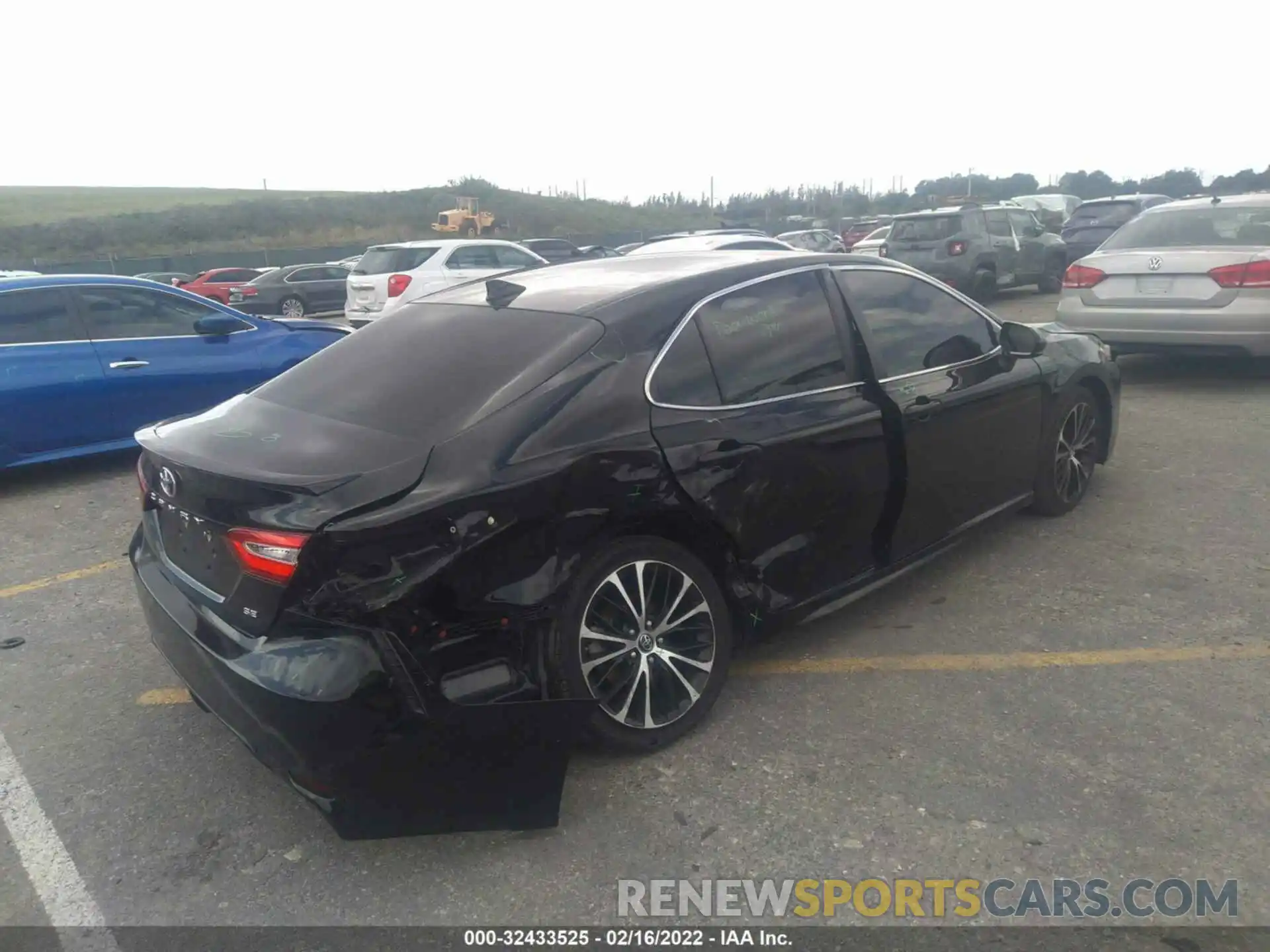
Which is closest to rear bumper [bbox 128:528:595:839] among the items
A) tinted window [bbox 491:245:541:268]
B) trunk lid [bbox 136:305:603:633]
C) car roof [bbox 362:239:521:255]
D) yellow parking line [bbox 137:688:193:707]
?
trunk lid [bbox 136:305:603:633]

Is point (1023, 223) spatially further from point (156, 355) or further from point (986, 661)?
point (986, 661)

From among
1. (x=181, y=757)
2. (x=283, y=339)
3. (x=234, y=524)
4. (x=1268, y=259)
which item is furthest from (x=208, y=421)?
(x=1268, y=259)

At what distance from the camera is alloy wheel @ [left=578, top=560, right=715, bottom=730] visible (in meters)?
3.18

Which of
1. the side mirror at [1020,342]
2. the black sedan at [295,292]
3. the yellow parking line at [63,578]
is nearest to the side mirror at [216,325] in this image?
the yellow parking line at [63,578]

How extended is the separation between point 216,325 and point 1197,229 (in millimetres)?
8119

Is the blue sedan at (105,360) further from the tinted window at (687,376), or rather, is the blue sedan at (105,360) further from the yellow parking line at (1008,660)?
the yellow parking line at (1008,660)

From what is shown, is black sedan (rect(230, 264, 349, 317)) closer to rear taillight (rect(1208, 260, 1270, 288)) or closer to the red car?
the red car

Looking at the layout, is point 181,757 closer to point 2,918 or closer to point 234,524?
point 2,918

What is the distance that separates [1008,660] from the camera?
3.89 m

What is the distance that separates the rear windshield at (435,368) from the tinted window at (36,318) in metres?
4.01

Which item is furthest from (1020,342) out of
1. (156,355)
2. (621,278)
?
(156,355)

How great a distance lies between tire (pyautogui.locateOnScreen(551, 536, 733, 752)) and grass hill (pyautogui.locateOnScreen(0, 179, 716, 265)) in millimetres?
56857

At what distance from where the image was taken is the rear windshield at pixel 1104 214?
19.1 meters

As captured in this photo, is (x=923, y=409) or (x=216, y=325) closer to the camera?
(x=923, y=409)
